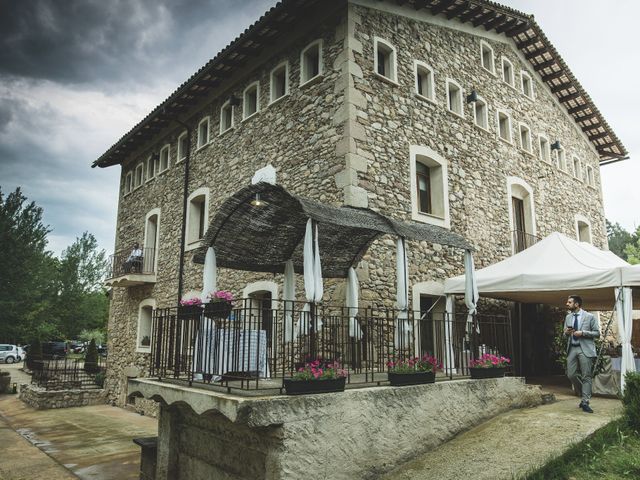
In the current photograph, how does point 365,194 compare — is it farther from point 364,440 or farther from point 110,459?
point 110,459

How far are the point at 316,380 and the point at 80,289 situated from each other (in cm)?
4522

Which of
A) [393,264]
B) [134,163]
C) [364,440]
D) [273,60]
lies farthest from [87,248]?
[364,440]

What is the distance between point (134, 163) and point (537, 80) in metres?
14.5

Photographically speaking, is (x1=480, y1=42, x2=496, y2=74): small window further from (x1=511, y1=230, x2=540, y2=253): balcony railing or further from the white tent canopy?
the white tent canopy

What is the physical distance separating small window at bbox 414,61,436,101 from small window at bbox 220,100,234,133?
500cm

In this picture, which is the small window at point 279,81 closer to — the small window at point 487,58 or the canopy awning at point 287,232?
the canopy awning at point 287,232

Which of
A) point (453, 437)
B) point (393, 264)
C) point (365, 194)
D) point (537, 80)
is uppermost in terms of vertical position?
point (537, 80)

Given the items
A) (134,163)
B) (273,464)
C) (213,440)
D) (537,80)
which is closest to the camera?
(273,464)

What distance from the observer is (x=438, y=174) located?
34.9ft

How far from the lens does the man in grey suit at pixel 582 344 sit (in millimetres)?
6348

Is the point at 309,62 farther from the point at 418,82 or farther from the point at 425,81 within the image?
the point at 425,81

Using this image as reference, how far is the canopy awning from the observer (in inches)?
237

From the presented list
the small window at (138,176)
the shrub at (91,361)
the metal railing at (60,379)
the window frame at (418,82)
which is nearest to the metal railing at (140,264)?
the small window at (138,176)

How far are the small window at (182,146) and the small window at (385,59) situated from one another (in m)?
6.84
